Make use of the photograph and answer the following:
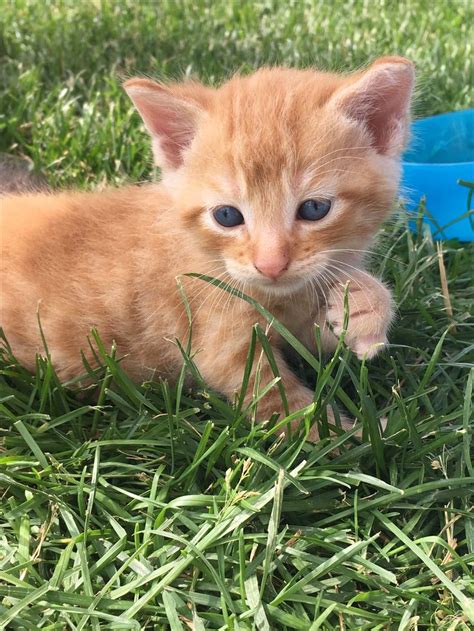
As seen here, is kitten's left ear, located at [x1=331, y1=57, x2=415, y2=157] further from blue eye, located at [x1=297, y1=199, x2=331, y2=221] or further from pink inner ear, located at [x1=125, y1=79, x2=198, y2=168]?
pink inner ear, located at [x1=125, y1=79, x2=198, y2=168]

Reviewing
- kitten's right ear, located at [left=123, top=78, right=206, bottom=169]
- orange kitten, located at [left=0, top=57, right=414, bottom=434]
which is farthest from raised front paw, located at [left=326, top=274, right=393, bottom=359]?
kitten's right ear, located at [left=123, top=78, right=206, bottom=169]

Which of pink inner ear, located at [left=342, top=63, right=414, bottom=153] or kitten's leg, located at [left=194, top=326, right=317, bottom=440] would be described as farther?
kitten's leg, located at [left=194, top=326, right=317, bottom=440]

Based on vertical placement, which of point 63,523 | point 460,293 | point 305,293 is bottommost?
point 63,523

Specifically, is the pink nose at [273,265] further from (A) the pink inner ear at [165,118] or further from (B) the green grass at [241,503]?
(A) the pink inner ear at [165,118]

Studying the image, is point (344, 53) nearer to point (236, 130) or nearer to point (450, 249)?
point (450, 249)

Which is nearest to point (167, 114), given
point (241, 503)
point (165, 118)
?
point (165, 118)

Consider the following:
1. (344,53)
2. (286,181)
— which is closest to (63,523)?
(286,181)

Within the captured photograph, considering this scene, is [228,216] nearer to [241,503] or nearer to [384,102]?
[384,102]

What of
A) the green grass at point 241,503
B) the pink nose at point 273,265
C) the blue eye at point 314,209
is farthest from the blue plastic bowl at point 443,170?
the pink nose at point 273,265
